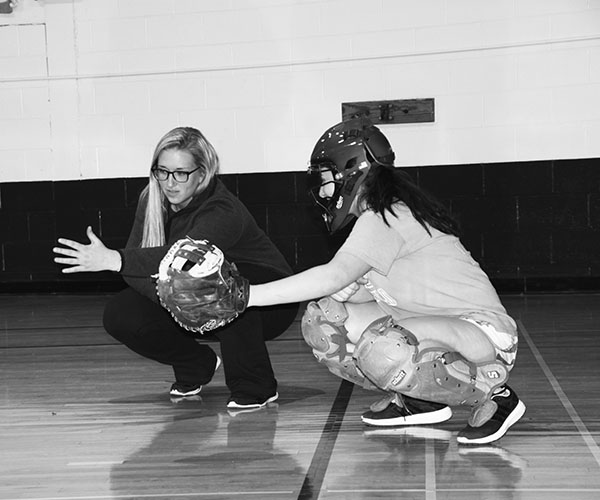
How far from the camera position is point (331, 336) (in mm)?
3229

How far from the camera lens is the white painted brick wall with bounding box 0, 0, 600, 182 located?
280 inches

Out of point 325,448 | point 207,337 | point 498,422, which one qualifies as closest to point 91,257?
point 207,337

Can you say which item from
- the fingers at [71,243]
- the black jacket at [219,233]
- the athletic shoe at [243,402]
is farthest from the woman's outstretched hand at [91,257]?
the athletic shoe at [243,402]

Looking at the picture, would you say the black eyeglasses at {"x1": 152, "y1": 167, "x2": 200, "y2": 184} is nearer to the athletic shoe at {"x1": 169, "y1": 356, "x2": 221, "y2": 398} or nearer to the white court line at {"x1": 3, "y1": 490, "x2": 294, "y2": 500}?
the athletic shoe at {"x1": 169, "y1": 356, "x2": 221, "y2": 398}

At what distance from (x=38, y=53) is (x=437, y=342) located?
5898 millimetres

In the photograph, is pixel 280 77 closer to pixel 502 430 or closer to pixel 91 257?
pixel 91 257

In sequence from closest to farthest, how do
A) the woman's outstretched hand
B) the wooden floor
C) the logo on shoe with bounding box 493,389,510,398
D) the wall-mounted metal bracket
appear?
the wooden floor → the woman's outstretched hand → the logo on shoe with bounding box 493,389,510,398 → the wall-mounted metal bracket

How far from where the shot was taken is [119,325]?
11.8 feet

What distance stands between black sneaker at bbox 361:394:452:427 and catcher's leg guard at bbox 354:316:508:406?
282 millimetres

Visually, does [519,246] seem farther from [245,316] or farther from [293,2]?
[245,316]

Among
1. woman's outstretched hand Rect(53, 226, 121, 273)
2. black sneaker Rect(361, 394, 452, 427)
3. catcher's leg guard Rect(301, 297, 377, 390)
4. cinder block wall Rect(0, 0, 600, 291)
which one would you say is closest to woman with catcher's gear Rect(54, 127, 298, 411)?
catcher's leg guard Rect(301, 297, 377, 390)

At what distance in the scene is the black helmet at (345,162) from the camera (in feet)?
9.95

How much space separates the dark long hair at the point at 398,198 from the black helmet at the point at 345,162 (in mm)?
51

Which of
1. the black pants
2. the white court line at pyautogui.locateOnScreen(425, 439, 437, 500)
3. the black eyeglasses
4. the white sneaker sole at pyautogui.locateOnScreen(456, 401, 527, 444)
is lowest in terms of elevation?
the white court line at pyautogui.locateOnScreen(425, 439, 437, 500)
